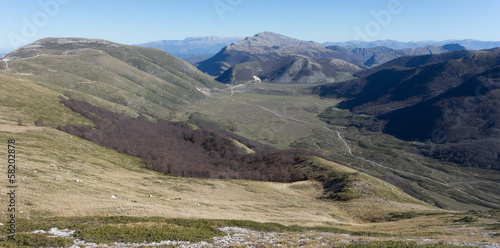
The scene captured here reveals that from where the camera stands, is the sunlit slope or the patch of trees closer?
the sunlit slope

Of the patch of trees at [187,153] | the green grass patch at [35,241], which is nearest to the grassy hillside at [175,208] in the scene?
the green grass patch at [35,241]

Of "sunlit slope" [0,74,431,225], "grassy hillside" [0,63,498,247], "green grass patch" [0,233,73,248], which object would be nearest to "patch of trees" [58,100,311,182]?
"sunlit slope" [0,74,431,225]

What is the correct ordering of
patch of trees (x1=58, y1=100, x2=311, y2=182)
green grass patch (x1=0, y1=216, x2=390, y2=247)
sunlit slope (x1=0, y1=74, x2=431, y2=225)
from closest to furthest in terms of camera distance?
green grass patch (x1=0, y1=216, x2=390, y2=247) < sunlit slope (x1=0, y1=74, x2=431, y2=225) < patch of trees (x1=58, y1=100, x2=311, y2=182)

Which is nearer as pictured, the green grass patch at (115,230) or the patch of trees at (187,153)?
the green grass patch at (115,230)

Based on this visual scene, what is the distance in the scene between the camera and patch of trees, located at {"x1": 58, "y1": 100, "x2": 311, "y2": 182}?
119188 millimetres

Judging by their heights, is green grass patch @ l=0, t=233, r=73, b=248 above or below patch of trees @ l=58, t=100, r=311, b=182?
above

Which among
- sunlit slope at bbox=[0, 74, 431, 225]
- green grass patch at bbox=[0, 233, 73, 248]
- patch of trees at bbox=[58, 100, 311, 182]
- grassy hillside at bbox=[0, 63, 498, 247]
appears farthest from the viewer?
patch of trees at bbox=[58, 100, 311, 182]

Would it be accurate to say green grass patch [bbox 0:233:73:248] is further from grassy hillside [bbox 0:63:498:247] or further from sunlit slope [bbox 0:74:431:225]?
sunlit slope [bbox 0:74:431:225]

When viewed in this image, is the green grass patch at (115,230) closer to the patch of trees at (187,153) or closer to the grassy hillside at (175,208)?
the grassy hillside at (175,208)

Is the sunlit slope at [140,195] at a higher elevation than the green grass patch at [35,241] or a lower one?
lower

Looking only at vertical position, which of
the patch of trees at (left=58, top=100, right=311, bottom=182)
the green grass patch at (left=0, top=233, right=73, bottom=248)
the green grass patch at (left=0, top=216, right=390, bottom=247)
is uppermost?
the green grass patch at (left=0, top=233, right=73, bottom=248)

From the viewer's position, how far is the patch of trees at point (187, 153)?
119m

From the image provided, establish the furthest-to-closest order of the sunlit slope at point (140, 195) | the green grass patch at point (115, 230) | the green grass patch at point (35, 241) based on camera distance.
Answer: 1. the sunlit slope at point (140, 195)
2. the green grass patch at point (115, 230)
3. the green grass patch at point (35, 241)

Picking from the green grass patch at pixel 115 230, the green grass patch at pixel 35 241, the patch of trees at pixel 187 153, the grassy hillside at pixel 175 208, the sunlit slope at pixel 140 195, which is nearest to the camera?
the green grass patch at pixel 35 241
